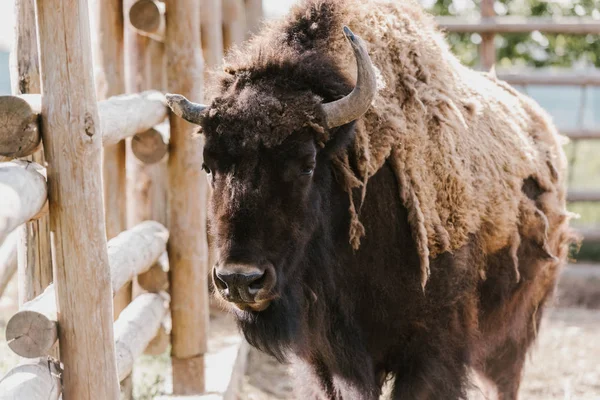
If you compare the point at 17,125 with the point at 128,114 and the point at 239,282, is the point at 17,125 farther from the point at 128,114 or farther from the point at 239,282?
the point at 128,114

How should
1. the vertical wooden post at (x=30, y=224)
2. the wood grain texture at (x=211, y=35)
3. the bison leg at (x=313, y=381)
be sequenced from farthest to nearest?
the wood grain texture at (x=211, y=35)
the bison leg at (x=313, y=381)
the vertical wooden post at (x=30, y=224)

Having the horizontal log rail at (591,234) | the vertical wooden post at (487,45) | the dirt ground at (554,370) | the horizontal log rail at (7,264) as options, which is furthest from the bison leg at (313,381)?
the horizontal log rail at (591,234)

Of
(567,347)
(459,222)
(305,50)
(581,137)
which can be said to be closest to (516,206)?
(459,222)

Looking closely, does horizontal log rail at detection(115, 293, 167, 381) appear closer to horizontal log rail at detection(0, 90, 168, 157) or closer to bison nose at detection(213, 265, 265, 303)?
bison nose at detection(213, 265, 265, 303)

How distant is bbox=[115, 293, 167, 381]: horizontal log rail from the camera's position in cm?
371

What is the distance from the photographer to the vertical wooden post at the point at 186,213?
480 cm

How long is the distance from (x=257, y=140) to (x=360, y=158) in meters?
0.57

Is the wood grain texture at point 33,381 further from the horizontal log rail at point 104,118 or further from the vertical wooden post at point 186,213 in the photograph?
the vertical wooden post at point 186,213

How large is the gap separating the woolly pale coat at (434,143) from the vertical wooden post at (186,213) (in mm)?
981

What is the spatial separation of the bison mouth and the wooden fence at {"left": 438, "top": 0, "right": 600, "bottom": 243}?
272 inches

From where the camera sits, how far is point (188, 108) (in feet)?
11.8

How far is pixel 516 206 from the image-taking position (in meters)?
4.55

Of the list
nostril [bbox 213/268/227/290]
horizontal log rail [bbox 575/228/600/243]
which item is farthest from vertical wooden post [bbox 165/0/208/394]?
horizontal log rail [bbox 575/228/600/243]

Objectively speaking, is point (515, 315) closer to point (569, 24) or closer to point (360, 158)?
point (360, 158)
